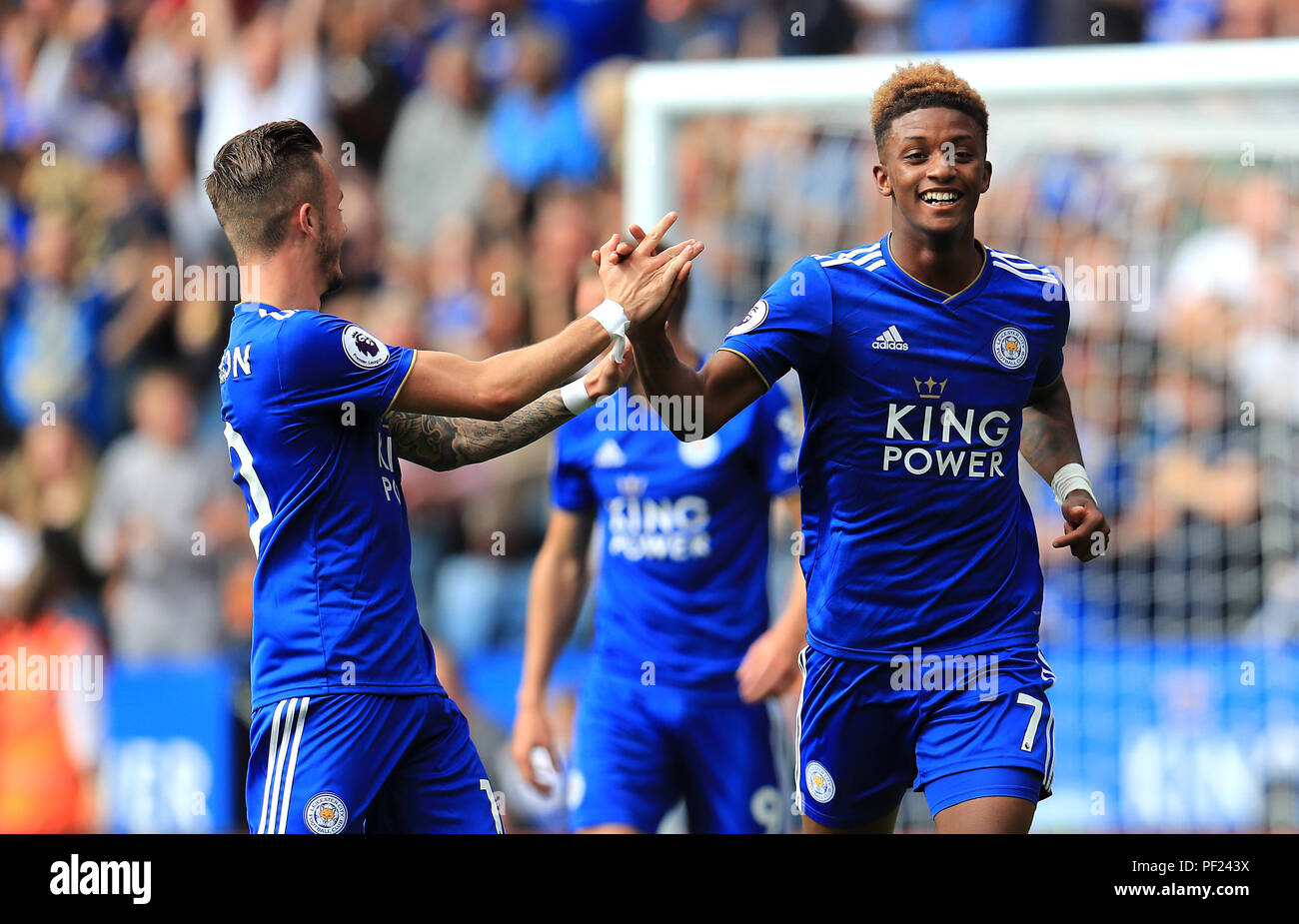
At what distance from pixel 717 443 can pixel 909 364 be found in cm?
178

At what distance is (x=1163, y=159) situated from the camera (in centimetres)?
823

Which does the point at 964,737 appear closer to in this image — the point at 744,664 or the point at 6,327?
the point at 744,664

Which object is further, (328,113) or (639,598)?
(328,113)

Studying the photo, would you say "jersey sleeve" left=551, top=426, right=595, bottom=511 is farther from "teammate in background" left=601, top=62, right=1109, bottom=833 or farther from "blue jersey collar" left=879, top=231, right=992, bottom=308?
"blue jersey collar" left=879, top=231, right=992, bottom=308

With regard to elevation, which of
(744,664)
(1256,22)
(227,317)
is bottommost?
(744,664)

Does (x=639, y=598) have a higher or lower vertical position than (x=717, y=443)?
lower

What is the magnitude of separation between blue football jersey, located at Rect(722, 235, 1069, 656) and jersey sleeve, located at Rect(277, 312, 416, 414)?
95cm

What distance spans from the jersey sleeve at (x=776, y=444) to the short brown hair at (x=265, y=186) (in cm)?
226

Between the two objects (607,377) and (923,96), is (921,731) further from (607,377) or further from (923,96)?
(923,96)

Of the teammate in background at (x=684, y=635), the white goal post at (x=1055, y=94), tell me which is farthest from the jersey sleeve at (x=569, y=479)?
the white goal post at (x=1055, y=94)

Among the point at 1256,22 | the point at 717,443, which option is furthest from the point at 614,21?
the point at 717,443

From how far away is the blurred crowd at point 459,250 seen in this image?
324 inches

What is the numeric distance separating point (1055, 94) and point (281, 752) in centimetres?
490

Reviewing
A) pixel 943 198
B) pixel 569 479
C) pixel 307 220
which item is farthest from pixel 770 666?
pixel 307 220
